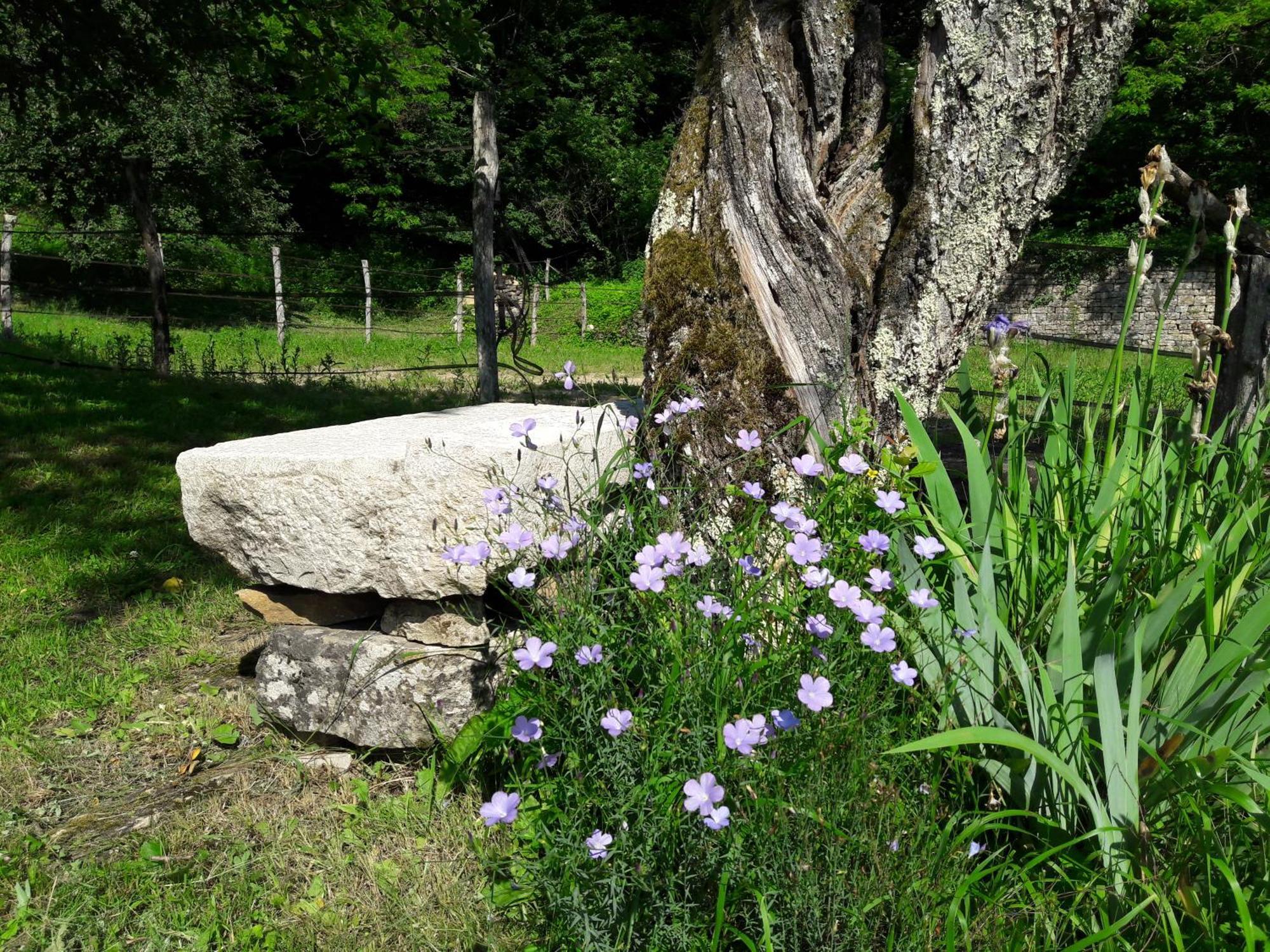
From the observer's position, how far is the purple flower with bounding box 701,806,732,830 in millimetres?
1267

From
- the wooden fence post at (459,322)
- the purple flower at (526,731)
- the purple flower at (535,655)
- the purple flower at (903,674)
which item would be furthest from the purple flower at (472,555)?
the wooden fence post at (459,322)

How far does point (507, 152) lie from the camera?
23.4m

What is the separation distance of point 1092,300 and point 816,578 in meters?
18.6

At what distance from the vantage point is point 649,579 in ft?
5.15

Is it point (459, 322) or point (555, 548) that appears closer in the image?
point (555, 548)

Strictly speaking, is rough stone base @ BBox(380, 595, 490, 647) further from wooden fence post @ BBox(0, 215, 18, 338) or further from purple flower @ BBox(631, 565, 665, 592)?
wooden fence post @ BBox(0, 215, 18, 338)

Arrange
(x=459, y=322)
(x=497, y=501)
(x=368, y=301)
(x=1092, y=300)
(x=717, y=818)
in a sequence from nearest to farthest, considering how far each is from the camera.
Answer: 1. (x=717, y=818)
2. (x=497, y=501)
3. (x=368, y=301)
4. (x=1092, y=300)
5. (x=459, y=322)

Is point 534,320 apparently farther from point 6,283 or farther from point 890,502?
point 890,502

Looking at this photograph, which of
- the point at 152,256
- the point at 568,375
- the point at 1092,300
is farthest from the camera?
the point at 1092,300

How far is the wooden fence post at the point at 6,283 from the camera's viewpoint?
11656 mm

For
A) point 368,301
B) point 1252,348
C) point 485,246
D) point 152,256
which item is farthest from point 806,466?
point 368,301

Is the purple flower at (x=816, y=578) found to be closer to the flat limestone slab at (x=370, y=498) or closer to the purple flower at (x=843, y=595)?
the purple flower at (x=843, y=595)

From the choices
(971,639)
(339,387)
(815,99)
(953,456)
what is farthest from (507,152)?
(971,639)

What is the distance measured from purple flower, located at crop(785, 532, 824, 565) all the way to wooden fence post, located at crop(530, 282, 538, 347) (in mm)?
16135
